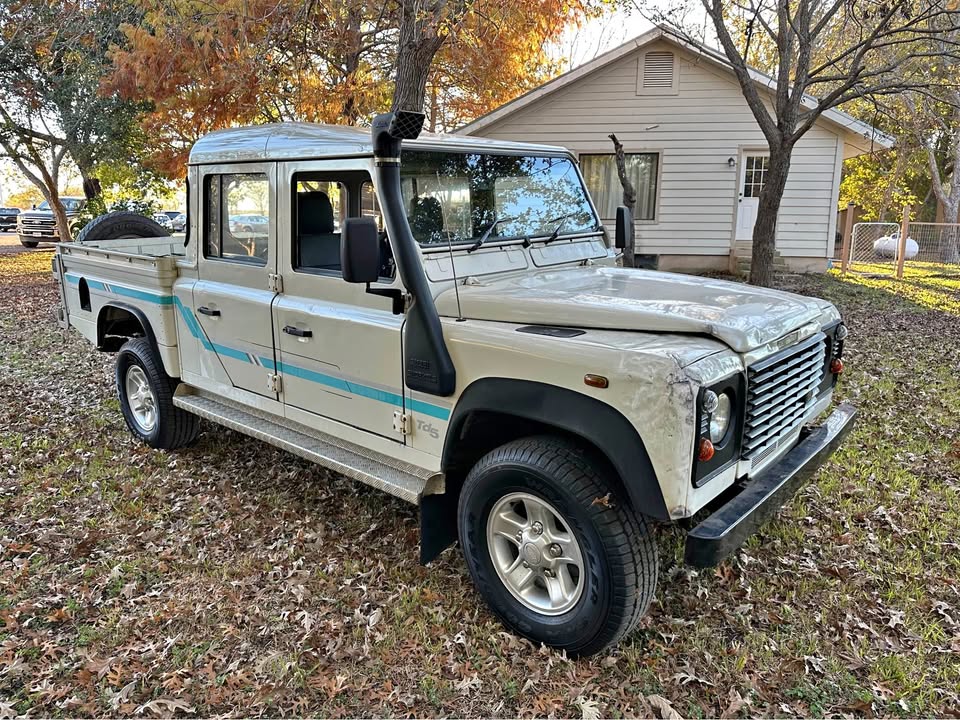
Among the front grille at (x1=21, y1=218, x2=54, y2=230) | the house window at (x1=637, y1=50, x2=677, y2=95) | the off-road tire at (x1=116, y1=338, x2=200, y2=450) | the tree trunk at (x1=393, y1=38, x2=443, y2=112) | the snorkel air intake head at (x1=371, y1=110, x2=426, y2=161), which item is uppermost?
the house window at (x1=637, y1=50, x2=677, y2=95)

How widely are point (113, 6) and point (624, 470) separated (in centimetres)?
1306

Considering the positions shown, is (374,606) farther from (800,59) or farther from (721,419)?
(800,59)

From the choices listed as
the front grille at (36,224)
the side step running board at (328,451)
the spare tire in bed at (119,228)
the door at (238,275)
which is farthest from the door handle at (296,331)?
the front grille at (36,224)

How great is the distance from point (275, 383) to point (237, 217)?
1.10 metres

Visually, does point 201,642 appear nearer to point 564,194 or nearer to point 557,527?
point 557,527

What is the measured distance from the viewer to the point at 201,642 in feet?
→ 10.9

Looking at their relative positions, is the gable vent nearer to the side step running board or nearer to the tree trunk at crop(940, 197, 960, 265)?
the tree trunk at crop(940, 197, 960, 265)

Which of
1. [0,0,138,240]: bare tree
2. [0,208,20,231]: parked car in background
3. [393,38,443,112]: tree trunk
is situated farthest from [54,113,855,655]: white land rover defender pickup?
[0,208,20,231]: parked car in background

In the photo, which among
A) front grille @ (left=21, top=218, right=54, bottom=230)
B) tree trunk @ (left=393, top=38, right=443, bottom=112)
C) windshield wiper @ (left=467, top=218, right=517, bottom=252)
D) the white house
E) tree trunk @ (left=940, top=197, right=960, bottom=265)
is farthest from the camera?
front grille @ (left=21, top=218, right=54, bottom=230)

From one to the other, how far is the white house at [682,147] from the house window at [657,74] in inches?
0.8

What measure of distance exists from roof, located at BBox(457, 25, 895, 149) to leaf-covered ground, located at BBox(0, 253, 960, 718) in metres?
10.2

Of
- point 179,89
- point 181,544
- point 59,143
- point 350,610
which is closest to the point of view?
point 350,610

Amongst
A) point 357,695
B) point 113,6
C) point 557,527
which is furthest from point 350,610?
point 113,6

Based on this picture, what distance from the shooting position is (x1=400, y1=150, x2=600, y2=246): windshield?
3674 millimetres
